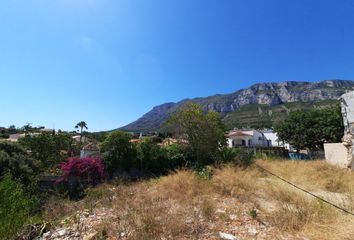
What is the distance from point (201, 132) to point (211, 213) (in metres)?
9.25

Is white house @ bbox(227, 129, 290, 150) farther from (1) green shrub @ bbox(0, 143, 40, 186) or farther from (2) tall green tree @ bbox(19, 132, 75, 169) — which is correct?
(1) green shrub @ bbox(0, 143, 40, 186)

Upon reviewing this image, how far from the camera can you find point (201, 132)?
50.6 feet

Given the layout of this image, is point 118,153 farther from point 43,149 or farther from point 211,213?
point 43,149

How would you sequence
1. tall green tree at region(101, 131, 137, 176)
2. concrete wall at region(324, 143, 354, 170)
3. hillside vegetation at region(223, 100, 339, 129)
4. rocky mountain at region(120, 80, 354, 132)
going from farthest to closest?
rocky mountain at region(120, 80, 354, 132)
hillside vegetation at region(223, 100, 339, 129)
tall green tree at region(101, 131, 137, 176)
concrete wall at region(324, 143, 354, 170)

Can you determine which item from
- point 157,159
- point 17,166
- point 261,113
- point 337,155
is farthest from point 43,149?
point 261,113

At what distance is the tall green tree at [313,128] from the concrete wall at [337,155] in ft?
54.2

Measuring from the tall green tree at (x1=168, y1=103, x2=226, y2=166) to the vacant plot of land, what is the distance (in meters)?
5.41

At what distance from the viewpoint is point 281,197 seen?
24.1ft

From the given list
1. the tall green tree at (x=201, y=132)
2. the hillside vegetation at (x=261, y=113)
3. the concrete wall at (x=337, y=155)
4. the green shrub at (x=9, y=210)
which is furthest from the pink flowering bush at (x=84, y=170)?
the hillside vegetation at (x=261, y=113)

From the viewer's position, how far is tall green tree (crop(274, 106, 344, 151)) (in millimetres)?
29397

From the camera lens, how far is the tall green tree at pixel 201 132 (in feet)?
50.3

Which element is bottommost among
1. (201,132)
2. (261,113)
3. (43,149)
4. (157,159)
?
(157,159)

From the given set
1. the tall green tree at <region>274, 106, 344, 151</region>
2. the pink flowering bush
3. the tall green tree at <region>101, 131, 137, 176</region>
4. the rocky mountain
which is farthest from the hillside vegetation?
the pink flowering bush

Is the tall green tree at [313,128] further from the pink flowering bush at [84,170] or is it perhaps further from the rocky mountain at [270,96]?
the rocky mountain at [270,96]
